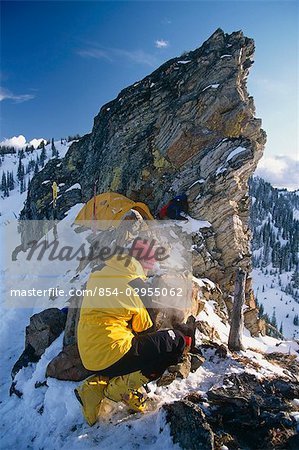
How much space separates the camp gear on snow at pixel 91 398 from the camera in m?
4.98

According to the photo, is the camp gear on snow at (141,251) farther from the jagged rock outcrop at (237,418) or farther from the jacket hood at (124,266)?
the jagged rock outcrop at (237,418)

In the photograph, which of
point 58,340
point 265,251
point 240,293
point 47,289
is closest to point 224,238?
point 240,293

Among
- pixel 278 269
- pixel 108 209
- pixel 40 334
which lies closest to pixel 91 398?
pixel 40 334

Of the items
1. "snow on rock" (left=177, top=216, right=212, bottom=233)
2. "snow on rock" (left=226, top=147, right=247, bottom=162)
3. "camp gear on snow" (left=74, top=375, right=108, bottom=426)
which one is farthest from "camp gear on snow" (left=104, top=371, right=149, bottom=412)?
"snow on rock" (left=226, top=147, right=247, bottom=162)

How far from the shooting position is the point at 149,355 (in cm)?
489

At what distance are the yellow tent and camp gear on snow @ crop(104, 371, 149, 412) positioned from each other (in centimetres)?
912

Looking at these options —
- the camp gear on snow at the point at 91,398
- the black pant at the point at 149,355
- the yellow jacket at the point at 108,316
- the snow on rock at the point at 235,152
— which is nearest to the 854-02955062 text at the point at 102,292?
the yellow jacket at the point at 108,316

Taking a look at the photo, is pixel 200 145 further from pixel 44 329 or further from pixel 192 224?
pixel 44 329

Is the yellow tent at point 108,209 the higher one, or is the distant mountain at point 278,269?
the yellow tent at point 108,209

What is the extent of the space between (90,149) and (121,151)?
478 centimetres

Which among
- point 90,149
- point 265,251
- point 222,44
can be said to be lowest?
point 265,251

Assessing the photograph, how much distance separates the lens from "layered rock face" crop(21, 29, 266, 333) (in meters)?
14.6

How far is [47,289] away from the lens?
12367 mm

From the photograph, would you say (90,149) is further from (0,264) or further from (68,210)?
(0,264)
